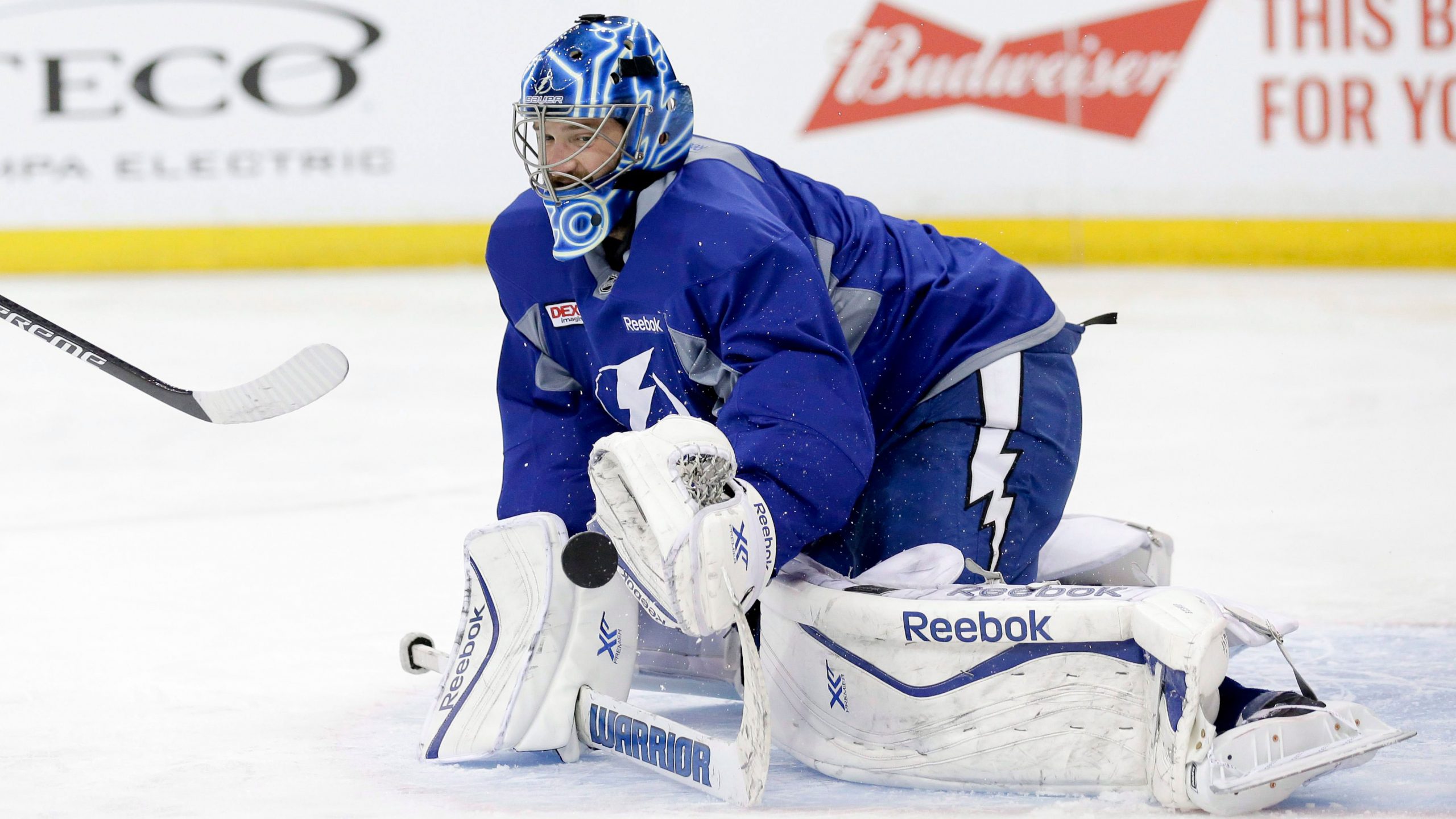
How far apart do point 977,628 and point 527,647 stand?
23.5 inches

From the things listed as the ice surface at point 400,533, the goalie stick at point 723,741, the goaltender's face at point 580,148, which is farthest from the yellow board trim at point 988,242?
the goalie stick at point 723,741

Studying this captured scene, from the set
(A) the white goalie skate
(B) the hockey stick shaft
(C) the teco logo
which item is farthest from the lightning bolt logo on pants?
(C) the teco logo

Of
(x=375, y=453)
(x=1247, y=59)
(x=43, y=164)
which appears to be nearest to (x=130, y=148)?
(x=43, y=164)

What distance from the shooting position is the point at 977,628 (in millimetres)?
2068

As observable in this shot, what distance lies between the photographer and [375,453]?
469 cm

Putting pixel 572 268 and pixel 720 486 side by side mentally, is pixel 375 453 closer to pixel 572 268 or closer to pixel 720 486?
pixel 572 268

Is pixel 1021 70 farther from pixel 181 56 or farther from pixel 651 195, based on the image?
pixel 651 195

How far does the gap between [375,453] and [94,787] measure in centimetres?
252

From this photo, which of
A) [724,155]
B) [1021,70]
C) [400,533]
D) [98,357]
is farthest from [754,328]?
[1021,70]

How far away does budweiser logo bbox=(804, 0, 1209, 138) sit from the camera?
314 inches

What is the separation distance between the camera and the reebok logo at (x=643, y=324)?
221 cm

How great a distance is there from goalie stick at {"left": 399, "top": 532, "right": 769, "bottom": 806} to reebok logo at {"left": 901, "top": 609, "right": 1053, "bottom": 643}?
0.18 m

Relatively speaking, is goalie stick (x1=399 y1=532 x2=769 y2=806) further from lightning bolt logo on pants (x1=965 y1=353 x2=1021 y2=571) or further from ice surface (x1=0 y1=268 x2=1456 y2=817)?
lightning bolt logo on pants (x1=965 y1=353 x2=1021 y2=571)

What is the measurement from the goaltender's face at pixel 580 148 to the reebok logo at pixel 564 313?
6.5 inches
